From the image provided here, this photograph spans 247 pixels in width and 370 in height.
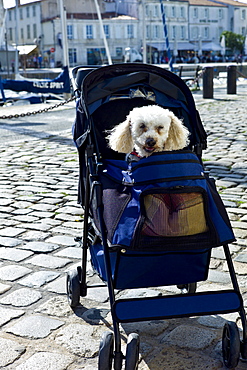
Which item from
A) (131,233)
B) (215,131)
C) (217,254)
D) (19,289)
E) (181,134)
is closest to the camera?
(131,233)

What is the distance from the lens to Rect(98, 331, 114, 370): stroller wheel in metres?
2.77

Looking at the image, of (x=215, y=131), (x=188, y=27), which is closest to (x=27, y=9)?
(x=188, y=27)

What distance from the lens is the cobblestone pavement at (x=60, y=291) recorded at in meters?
3.10

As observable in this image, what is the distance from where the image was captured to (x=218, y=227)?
296 centimetres

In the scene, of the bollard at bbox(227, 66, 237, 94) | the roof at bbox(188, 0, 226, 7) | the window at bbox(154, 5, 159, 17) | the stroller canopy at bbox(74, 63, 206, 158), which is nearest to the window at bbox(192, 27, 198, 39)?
the roof at bbox(188, 0, 226, 7)

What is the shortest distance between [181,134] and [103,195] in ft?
2.16

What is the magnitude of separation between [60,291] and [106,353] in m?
1.25

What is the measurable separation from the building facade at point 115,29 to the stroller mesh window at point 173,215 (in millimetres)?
74183

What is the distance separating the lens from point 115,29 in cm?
8619

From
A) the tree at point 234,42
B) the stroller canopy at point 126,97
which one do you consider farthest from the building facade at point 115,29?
the stroller canopy at point 126,97

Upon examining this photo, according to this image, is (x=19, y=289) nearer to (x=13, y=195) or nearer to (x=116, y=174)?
(x=116, y=174)

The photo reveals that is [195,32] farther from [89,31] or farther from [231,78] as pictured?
[231,78]

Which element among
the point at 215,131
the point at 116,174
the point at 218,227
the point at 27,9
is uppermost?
the point at 27,9

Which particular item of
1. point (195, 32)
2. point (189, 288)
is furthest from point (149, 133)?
point (195, 32)
